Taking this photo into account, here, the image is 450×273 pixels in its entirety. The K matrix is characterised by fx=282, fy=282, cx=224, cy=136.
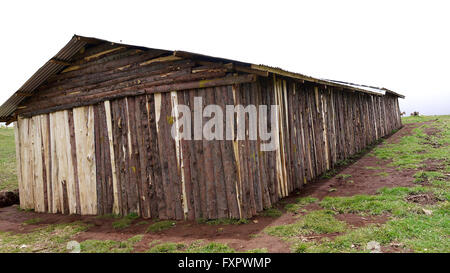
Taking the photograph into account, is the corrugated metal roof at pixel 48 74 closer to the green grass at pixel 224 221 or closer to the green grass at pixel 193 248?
the green grass at pixel 224 221

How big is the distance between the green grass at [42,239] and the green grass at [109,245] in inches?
17.2

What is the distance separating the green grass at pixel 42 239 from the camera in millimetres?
5945

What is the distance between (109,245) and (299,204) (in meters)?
4.37

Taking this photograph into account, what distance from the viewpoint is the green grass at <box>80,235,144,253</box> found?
5.36 metres

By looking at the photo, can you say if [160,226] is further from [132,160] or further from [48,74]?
[48,74]

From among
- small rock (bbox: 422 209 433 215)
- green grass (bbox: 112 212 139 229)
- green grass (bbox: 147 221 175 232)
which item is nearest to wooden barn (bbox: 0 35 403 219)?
green grass (bbox: 112 212 139 229)

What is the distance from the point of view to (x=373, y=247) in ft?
13.9

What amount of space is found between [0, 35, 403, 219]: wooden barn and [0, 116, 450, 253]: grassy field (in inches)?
26.7

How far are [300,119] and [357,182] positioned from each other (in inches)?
99.0

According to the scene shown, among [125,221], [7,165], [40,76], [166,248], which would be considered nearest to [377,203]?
[166,248]

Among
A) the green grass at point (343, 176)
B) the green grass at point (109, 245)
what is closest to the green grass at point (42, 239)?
the green grass at point (109, 245)

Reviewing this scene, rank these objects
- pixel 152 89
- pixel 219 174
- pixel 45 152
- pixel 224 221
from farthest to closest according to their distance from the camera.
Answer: pixel 45 152 → pixel 152 89 → pixel 219 174 → pixel 224 221
